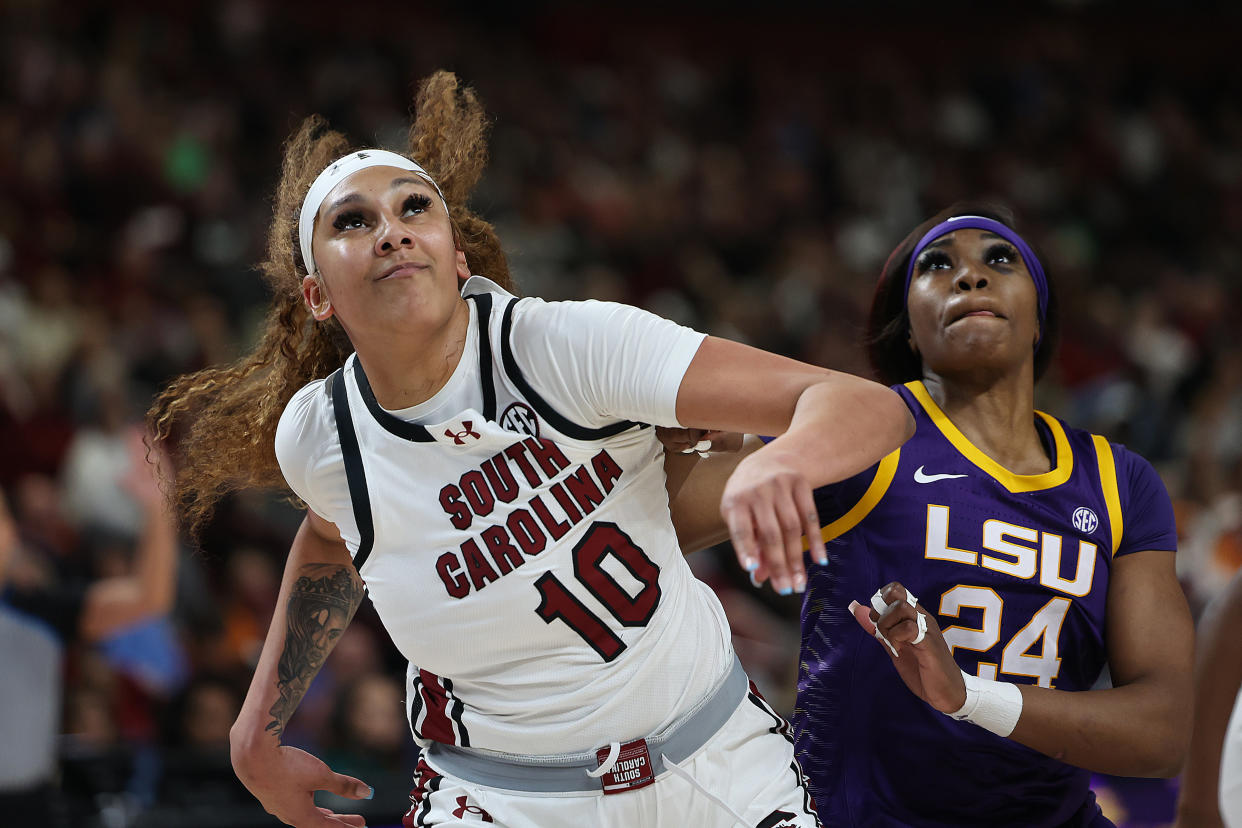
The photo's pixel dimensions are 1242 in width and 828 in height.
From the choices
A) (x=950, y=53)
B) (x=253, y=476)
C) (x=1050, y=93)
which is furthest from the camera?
(x=950, y=53)

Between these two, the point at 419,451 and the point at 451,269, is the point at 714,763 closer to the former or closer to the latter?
the point at 419,451

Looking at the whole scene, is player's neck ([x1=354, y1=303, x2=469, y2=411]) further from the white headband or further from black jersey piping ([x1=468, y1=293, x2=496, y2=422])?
the white headband

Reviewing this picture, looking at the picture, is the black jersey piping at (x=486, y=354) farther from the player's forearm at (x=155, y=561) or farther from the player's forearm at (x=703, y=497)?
the player's forearm at (x=155, y=561)

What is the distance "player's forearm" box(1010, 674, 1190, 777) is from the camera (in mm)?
2600

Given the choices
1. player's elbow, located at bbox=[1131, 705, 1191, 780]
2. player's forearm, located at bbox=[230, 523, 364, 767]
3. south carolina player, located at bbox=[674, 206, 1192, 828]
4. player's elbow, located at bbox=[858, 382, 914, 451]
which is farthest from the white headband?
player's elbow, located at bbox=[1131, 705, 1191, 780]

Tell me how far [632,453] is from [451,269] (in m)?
0.51

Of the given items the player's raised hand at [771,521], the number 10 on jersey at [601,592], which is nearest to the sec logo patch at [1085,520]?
the number 10 on jersey at [601,592]

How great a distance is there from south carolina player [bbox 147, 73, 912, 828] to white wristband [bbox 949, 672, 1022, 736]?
14.2 inches

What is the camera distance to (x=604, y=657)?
2.44 meters

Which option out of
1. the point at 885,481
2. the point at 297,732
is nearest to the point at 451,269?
the point at 885,481

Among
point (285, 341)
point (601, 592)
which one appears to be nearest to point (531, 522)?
point (601, 592)

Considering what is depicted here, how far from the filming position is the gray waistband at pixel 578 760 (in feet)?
8.04

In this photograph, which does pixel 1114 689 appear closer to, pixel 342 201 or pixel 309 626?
pixel 309 626

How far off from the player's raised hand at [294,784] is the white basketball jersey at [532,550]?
552 millimetres
